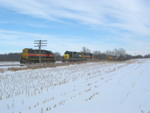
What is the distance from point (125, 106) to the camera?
6.41 metres

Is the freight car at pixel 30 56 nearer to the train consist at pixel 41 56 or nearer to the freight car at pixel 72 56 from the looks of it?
the train consist at pixel 41 56

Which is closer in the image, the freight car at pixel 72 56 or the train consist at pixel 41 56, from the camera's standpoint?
the train consist at pixel 41 56

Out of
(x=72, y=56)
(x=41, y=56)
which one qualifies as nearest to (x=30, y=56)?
(x=41, y=56)

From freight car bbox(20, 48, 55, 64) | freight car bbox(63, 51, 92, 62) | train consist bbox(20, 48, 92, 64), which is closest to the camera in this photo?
freight car bbox(20, 48, 55, 64)

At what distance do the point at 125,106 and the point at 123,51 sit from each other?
186 meters

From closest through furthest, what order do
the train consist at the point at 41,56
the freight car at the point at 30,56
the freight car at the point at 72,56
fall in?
the freight car at the point at 30,56 < the train consist at the point at 41,56 < the freight car at the point at 72,56

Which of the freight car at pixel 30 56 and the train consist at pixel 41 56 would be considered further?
the train consist at pixel 41 56

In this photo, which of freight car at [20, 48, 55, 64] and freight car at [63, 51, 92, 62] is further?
freight car at [63, 51, 92, 62]

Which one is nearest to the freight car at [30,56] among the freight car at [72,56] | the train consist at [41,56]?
the train consist at [41,56]

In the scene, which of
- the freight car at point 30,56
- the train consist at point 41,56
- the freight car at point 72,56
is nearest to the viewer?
the freight car at point 30,56

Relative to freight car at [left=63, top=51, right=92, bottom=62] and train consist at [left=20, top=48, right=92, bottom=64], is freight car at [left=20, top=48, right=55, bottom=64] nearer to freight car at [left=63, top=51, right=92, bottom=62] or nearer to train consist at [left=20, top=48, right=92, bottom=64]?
train consist at [left=20, top=48, right=92, bottom=64]

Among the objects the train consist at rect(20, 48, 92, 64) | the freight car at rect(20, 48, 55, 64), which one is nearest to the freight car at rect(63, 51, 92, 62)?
the train consist at rect(20, 48, 92, 64)

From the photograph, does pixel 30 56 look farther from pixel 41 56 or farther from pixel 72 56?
pixel 72 56

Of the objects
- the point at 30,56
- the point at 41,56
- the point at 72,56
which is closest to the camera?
the point at 30,56
